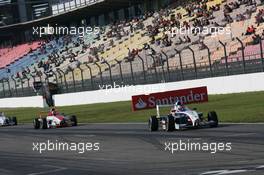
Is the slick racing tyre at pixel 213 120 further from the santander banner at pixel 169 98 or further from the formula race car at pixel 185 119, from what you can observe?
the santander banner at pixel 169 98

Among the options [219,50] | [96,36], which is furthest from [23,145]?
[96,36]

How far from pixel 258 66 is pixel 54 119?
1068 cm

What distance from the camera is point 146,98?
68.5ft

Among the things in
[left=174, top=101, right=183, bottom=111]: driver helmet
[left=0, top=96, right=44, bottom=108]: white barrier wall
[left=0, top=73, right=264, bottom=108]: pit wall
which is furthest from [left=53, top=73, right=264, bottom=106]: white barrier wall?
[left=174, top=101, right=183, bottom=111]: driver helmet

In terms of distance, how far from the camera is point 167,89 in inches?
1512

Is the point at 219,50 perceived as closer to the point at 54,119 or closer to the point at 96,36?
the point at 54,119

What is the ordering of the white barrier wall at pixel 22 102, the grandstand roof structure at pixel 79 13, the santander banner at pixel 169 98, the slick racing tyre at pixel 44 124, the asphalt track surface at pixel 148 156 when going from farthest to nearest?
1. the grandstand roof structure at pixel 79 13
2. the white barrier wall at pixel 22 102
3. the slick racing tyre at pixel 44 124
4. the santander banner at pixel 169 98
5. the asphalt track surface at pixel 148 156

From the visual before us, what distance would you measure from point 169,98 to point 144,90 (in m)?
19.6

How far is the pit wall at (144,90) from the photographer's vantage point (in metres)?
32.3

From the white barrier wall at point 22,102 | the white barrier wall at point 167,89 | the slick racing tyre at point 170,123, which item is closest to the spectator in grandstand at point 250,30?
the white barrier wall at point 167,89

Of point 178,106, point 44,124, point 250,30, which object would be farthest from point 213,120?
point 250,30

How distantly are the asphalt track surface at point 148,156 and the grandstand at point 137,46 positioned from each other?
13583mm

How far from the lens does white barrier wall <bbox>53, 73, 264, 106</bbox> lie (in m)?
32.2

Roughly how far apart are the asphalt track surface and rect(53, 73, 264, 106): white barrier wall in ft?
42.9
